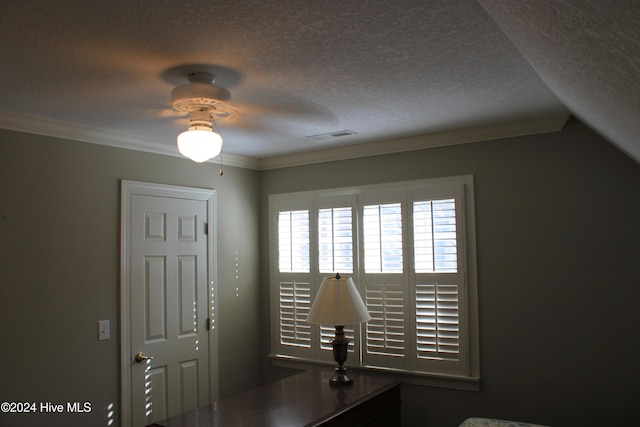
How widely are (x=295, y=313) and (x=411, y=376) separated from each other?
108cm

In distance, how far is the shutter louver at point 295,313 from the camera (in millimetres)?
4117

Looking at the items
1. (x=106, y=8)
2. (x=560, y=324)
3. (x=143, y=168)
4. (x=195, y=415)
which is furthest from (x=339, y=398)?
(x=106, y=8)

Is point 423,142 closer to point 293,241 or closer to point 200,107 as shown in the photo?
point 293,241

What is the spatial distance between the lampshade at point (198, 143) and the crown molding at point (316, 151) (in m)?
1.12

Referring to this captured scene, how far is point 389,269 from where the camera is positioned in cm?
372

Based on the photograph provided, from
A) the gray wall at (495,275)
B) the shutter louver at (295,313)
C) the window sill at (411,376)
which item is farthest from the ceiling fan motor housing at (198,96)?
the window sill at (411,376)

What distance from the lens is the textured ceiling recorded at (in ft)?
5.21

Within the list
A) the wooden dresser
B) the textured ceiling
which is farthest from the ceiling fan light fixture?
the wooden dresser

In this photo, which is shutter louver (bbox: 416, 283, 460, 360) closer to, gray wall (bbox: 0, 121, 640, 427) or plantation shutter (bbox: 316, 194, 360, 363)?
gray wall (bbox: 0, 121, 640, 427)

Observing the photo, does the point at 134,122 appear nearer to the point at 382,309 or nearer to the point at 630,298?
the point at 382,309

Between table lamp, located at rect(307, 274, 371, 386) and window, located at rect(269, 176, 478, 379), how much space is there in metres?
0.42

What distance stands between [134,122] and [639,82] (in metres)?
2.65

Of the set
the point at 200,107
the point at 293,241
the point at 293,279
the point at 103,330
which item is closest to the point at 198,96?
the point at 200,107

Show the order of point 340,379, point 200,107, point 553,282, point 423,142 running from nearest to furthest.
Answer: point 200,107
point 553,282
point 340,379
point 423,142
